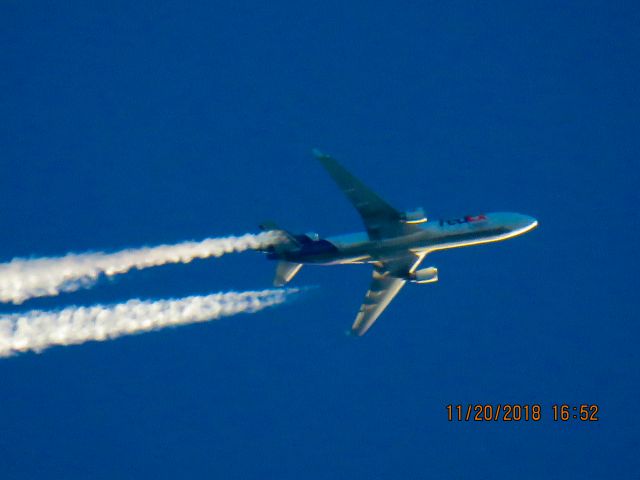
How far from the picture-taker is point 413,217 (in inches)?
2350

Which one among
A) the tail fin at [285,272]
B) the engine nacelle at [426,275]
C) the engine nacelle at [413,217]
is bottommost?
the tail fin at [285,272]

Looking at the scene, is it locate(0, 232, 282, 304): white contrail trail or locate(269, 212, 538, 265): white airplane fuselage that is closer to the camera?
locate(0, 232, 282, 304): white contrail trail

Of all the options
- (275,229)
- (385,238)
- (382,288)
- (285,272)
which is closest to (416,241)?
(385,238)

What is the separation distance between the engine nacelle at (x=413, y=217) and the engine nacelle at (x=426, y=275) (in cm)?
496

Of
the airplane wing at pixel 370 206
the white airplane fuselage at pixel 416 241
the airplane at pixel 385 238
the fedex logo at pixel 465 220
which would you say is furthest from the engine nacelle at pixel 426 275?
the airplane wing at pixel 370 206

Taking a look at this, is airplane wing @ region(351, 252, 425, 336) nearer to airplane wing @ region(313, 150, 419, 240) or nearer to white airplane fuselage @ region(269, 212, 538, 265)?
white airplane fuselage @ region(269, 212, 538, 265)

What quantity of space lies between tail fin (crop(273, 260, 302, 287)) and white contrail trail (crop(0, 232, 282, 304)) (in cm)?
151

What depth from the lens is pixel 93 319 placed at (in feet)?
187

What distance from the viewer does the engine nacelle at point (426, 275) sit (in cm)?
6375

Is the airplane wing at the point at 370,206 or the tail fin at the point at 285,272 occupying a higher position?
the airplane wing at the point at 370,206

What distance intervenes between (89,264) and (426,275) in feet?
67.7

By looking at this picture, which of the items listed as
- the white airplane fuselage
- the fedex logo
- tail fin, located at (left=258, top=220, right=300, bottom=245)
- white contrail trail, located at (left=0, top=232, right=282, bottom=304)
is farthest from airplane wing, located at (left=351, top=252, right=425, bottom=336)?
white contrail trail, located at (left=0, top=232, right=282, bottom=304)

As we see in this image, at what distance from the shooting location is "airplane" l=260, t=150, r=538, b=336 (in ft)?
193

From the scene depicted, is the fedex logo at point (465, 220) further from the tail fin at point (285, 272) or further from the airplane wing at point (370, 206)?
the tail fin at point (285, 272)
